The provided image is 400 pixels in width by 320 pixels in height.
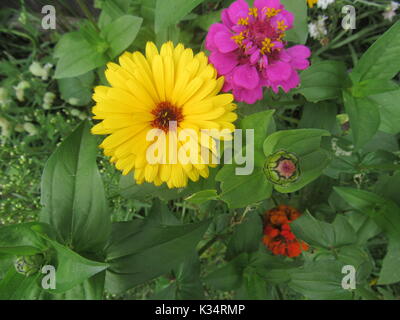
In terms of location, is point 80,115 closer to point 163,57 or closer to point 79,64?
point 79,64

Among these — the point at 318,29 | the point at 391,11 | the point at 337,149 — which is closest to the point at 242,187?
the point at 337,149

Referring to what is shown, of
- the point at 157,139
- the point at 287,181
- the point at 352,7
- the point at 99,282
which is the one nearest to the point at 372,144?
the point at 352,7

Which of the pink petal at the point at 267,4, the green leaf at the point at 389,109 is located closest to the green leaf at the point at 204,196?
the pink petal at the point at 267,4

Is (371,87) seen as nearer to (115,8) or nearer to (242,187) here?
(242,187)

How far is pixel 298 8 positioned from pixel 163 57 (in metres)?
0.40

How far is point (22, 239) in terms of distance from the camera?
0.72 meters

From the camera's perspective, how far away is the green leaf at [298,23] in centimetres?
91

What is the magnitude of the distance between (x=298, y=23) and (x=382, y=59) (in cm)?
22

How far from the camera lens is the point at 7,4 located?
1.38 meters

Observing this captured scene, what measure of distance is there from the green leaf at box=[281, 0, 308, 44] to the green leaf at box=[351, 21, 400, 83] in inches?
6.2

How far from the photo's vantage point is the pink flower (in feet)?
2.55

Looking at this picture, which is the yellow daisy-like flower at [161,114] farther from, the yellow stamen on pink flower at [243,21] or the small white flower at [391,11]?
the small white flower at [391,11]

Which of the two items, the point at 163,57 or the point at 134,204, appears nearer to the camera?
the point at 163,57
